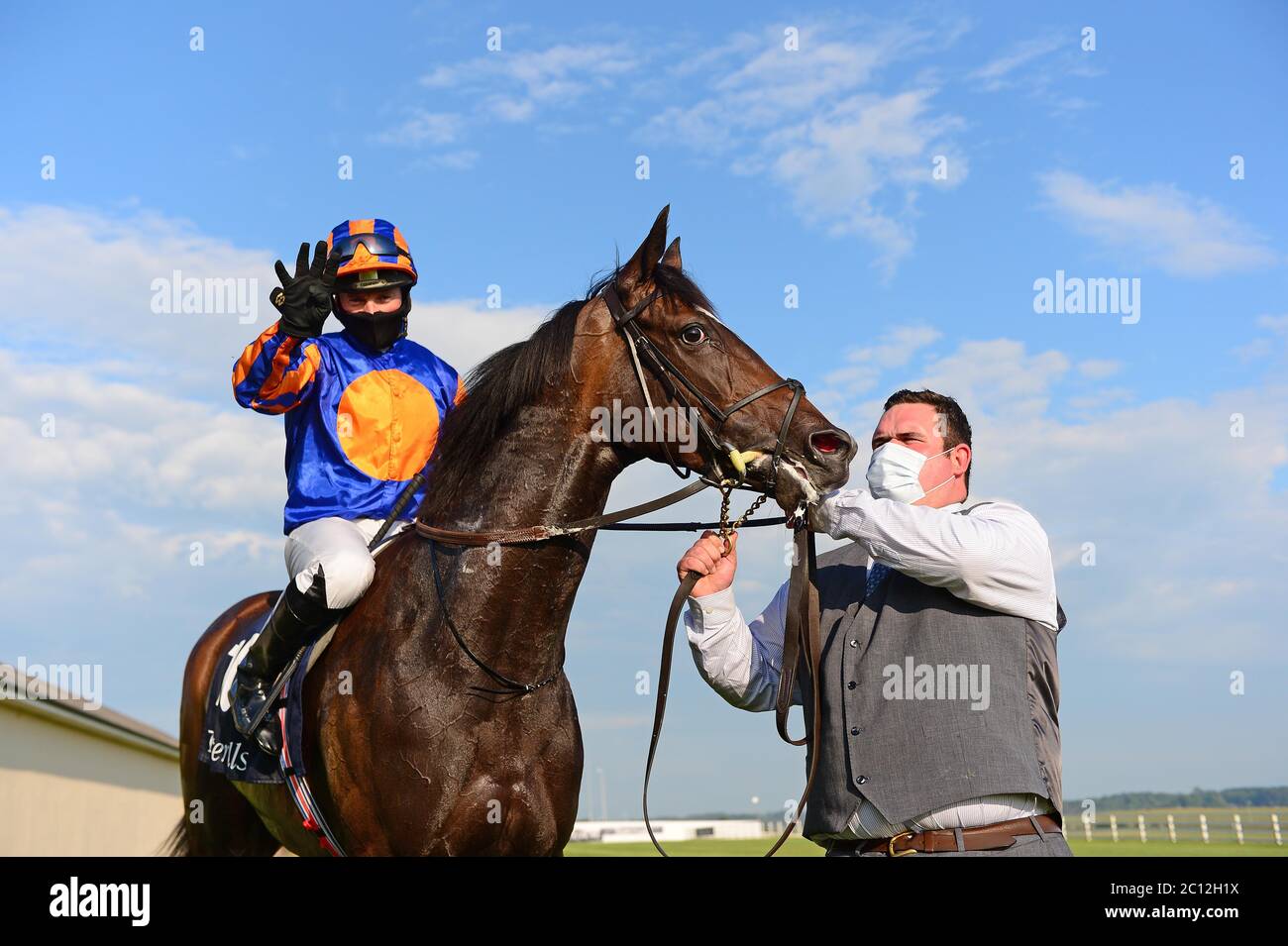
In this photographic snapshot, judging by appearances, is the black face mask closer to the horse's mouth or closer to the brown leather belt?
the horse's mouth

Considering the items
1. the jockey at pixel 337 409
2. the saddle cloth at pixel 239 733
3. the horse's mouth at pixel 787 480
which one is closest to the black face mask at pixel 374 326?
the jockey at pixel 337 409

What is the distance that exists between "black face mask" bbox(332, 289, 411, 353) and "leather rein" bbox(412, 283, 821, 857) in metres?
0.99

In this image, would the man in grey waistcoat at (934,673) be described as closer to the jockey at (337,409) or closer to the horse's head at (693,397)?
the horse's head at (693,397)

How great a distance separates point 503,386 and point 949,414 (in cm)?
146

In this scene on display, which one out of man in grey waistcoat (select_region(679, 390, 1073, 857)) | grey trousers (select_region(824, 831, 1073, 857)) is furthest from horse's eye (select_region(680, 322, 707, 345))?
grey trousers (select_region(824, 831, 1073, 857))

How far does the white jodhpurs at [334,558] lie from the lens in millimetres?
3832

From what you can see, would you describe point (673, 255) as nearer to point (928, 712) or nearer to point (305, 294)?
point (305, 294)

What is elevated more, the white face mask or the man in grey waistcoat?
the white face mask

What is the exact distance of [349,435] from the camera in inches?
172

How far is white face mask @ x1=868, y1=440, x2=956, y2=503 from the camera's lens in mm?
3186
